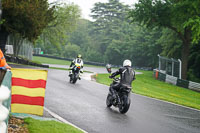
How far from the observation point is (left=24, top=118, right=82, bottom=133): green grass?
21.7 feet

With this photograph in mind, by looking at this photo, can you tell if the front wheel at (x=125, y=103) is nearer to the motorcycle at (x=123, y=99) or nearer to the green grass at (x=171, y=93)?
the motorcycle at (x=123, y=99)

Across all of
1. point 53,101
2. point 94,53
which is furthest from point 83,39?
point 53,101

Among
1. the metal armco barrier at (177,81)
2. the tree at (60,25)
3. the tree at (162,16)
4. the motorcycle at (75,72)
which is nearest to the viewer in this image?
the motorcycle at (75,72)

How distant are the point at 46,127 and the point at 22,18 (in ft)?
73.3

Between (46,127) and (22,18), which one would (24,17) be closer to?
(22,18)

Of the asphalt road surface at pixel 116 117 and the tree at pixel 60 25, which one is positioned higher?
the tree at pixel 60 25

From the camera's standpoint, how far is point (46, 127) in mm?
6871

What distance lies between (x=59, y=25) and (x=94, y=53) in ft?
122

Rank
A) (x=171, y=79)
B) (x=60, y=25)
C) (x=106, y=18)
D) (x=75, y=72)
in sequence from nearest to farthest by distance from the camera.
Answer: (x=75, y=72) < (x=171, y=79) < (x=60, y=25) < (x=106, y=18)

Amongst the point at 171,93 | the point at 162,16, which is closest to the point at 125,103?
the point at 171,93

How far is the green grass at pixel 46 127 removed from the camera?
21.7 feet

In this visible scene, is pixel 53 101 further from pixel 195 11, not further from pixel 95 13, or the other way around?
pixel 95 13

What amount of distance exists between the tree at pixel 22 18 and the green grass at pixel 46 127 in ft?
67.8

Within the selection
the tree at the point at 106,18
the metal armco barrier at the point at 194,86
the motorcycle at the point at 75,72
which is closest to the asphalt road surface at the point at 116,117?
the motorcycle at the point at 75,72
